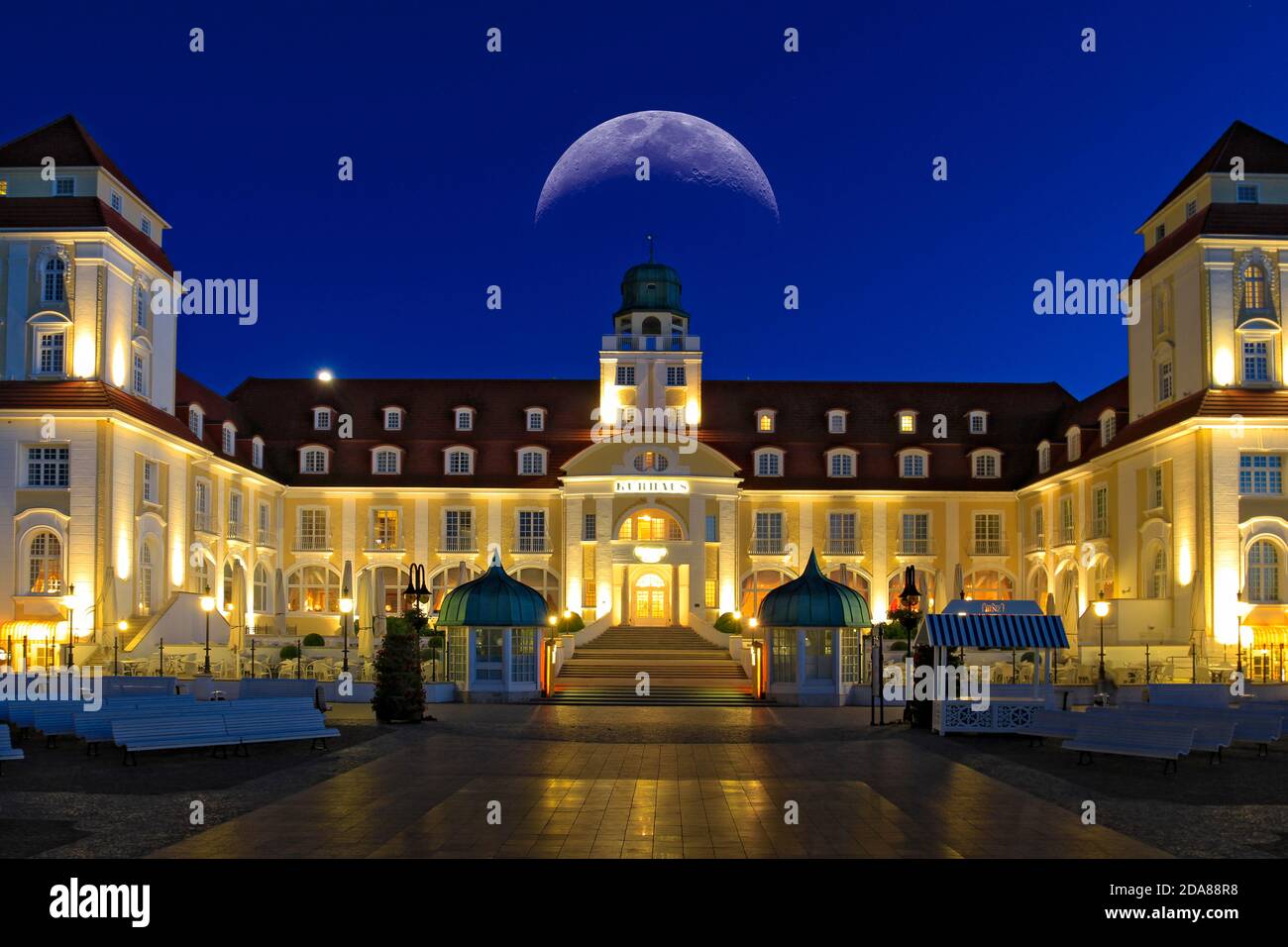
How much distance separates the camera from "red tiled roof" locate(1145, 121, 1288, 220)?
1762 inches

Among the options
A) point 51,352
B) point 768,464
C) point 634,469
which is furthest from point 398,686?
point 768,464

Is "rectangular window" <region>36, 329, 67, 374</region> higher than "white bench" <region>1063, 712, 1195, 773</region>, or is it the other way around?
"rectangular window" <region>36, 329, 67, 374</region>

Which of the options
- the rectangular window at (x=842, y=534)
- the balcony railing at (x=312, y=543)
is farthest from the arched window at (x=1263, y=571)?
the balcony railing at (x=312, y=543)

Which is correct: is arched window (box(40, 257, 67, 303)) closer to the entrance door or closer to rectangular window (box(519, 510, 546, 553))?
rectangular window (box(519, 510, 546, 553))

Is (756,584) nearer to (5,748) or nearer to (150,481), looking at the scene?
(150,481)

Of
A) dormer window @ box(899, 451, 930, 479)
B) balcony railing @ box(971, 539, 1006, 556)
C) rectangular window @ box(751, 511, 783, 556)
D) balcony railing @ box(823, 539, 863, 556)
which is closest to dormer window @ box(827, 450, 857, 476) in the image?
dormer window @ box(899, 451, 930, 479)

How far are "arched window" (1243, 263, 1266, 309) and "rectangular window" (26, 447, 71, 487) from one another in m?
38.7

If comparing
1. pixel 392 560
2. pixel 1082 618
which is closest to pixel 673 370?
pixel 392 560

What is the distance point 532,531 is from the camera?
6178 centimetres

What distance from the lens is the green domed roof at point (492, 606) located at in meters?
36.9

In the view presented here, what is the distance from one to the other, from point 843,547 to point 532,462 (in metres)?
15.0

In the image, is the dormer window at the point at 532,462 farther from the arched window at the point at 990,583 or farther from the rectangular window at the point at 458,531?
the arched window at the point at 990,583

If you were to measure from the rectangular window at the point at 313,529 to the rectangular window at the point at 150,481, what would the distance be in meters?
15.3

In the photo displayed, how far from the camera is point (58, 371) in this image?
43.6m
